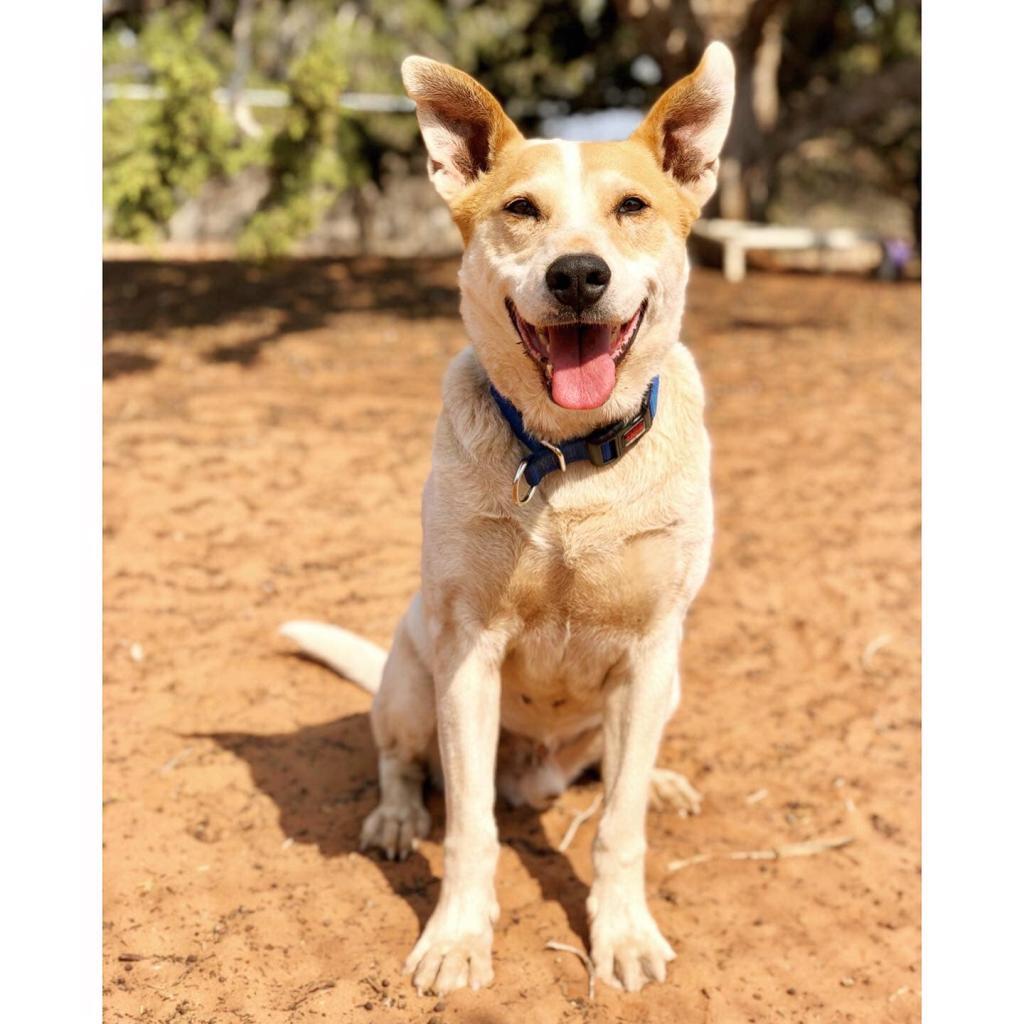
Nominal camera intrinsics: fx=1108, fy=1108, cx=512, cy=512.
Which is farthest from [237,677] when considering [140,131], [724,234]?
[724,234]

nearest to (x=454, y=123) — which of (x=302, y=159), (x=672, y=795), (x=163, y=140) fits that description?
(x=672, y=795)

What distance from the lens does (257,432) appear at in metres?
6.64

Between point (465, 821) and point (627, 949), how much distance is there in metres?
0.54

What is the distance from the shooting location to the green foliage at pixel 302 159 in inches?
272

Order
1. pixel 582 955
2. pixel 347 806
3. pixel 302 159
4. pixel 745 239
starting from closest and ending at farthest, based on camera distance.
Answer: pixel 582 955, pixel 347 806, pixel 302 159, pixel 745 239

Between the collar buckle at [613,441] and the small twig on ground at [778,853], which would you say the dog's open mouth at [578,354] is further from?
the small twig on ground at [778,853]

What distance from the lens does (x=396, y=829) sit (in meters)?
3.44

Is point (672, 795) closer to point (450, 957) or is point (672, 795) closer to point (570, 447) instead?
point (450, 957)

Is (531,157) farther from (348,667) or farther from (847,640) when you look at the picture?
(847,640)

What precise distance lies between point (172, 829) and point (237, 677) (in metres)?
0.96

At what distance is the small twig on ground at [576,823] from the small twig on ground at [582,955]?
499 mm

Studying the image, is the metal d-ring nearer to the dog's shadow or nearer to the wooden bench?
the dog's shadow

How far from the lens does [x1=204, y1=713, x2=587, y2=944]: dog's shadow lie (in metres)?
3.30

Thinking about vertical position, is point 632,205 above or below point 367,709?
above
